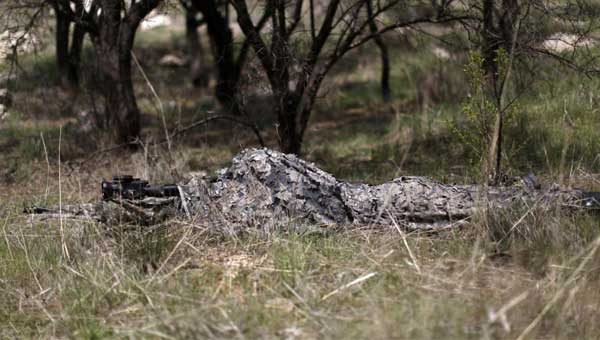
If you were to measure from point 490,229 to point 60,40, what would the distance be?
1049 cm

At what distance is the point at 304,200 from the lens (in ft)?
12.5

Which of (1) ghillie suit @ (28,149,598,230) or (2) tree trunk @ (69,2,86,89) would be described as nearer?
(1) ghillie suit @ (28,149,598,230)

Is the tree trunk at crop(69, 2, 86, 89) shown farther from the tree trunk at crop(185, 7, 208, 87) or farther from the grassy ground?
the grassy ground

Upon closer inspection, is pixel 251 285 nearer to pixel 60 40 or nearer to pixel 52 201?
pixel 52 201

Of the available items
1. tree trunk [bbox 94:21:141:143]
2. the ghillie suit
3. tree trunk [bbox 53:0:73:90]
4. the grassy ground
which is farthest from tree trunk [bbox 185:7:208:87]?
the ghillie suit

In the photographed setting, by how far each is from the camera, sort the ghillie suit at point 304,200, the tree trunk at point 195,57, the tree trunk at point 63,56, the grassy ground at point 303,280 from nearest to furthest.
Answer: the grassy ground at point 303,280 → the ghillie suit at point 304,200 → the tree trunk at point 63,56 → the tree trunk at point 195,57

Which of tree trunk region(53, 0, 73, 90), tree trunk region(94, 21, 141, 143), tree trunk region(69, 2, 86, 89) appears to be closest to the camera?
tree trunk region(94, 21, 141, 143)

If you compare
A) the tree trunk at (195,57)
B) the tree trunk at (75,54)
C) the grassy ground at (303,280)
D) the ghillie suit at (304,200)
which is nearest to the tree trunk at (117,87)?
the tree trunk at (75,54)

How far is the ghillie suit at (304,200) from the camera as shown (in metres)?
3.63

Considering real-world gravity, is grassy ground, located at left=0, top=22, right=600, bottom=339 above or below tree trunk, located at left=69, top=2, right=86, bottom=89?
below

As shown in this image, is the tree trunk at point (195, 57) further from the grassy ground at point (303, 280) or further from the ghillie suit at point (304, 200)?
the ghillie suit at point (304, 200)

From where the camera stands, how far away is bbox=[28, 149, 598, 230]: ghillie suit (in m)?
3.63

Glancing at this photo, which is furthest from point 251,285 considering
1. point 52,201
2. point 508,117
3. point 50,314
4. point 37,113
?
point 37,113

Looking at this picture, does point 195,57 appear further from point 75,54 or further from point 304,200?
point 304,200
